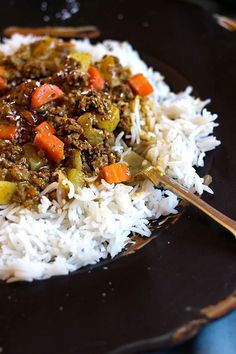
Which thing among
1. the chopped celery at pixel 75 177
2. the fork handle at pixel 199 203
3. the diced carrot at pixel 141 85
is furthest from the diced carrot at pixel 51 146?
the diced carrot at pixel 141 85

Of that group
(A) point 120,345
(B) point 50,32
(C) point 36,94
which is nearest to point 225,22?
(B) point 50,32

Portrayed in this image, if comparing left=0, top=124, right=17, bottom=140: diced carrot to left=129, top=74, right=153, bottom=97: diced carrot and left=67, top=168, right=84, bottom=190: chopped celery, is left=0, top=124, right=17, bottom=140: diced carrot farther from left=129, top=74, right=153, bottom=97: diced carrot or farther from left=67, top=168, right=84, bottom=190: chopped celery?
left=129, top=74, right=153, bottom=97: diced carrot

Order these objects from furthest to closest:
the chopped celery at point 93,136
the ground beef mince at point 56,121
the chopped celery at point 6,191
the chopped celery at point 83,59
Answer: the chopped celery at point 83,59
the chopped celery at point 93,136
the ground beef mince at point 56,121
the chopped celery at point 6,191

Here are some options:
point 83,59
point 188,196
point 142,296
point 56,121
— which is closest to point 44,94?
point 56,121

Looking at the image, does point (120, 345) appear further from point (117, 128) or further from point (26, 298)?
point (117, 128)

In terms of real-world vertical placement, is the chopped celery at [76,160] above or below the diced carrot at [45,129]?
below

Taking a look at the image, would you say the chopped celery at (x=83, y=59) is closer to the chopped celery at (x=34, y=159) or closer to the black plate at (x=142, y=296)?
the chopped celery at (x=34, y=159)

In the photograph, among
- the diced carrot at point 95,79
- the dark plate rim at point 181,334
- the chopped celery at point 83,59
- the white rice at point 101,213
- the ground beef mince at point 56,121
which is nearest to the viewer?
the dark plate rim at point 181,334

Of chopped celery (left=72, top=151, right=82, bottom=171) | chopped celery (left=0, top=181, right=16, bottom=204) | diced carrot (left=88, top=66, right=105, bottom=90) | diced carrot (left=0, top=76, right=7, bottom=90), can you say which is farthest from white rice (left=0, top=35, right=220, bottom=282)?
diced carrot (left=0, top=76, right=7, bottom=90)
